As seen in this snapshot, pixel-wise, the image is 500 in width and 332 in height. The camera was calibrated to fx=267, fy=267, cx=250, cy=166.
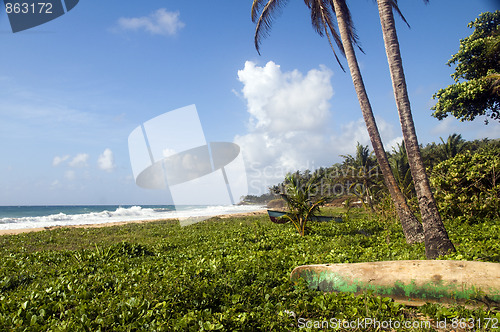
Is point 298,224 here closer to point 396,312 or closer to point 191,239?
point 191,239

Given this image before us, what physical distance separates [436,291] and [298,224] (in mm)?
6172

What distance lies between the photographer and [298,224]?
974 centimetres

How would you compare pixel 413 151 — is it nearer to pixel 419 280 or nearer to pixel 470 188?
pixel 419 280

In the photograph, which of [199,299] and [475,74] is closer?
[199,299]

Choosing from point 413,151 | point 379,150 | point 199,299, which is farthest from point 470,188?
point 199,299

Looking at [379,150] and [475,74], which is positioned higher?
[475,74]

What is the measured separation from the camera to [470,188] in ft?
33.1

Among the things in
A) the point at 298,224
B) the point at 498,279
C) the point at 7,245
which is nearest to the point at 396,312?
the point at 498,279

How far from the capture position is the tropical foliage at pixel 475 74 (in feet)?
44.7

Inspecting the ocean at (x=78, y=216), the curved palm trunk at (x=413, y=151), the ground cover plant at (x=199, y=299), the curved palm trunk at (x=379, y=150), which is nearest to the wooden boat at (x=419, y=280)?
the ground cover plant at (x=199, y=299)

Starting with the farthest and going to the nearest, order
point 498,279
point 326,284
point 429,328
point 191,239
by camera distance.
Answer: point 191,239
point 326,284
point 498,279
point 429,328

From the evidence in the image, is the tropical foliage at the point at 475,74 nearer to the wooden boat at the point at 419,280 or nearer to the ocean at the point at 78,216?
the wooden boat at the point at 419,280

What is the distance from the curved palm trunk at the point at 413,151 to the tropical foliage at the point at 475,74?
1017cm

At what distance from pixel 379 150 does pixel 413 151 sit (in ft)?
3.88
